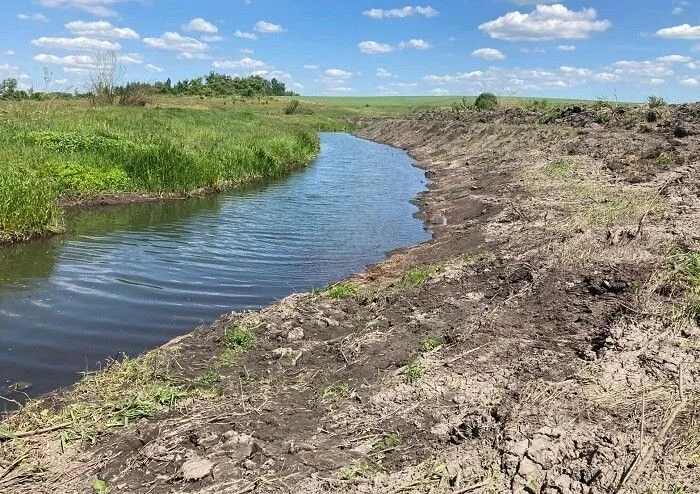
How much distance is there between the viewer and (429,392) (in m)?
5.55

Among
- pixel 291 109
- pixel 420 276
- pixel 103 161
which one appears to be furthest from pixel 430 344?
pixel 291 109

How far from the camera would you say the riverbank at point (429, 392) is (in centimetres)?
445

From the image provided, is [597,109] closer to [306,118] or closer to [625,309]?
[625,309]

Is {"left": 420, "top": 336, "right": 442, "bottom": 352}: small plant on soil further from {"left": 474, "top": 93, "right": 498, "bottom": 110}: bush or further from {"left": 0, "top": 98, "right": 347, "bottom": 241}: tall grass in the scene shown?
{"left": 474, "top": 93, "right": 498, "bottom": 110}: bush

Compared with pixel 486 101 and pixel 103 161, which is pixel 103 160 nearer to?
pixel 103 161

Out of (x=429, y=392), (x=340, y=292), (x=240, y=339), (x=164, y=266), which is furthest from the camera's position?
(x=164, y=266)

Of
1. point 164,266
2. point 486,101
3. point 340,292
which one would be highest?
point 486,101

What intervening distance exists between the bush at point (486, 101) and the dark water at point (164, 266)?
3248 cm

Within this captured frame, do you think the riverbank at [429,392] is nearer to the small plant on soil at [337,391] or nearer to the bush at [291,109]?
the small plant on soil at [337,391]

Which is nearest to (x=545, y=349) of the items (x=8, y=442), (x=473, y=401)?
(x=473, y=401)

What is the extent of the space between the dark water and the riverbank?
1387 millimetres

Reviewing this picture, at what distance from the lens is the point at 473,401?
533 centimetres

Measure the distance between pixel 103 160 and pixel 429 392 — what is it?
1720cm

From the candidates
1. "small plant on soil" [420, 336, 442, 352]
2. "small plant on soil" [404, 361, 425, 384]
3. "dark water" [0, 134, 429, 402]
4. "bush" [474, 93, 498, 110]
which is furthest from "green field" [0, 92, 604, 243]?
"bush" [474, 93, 498, 110]
